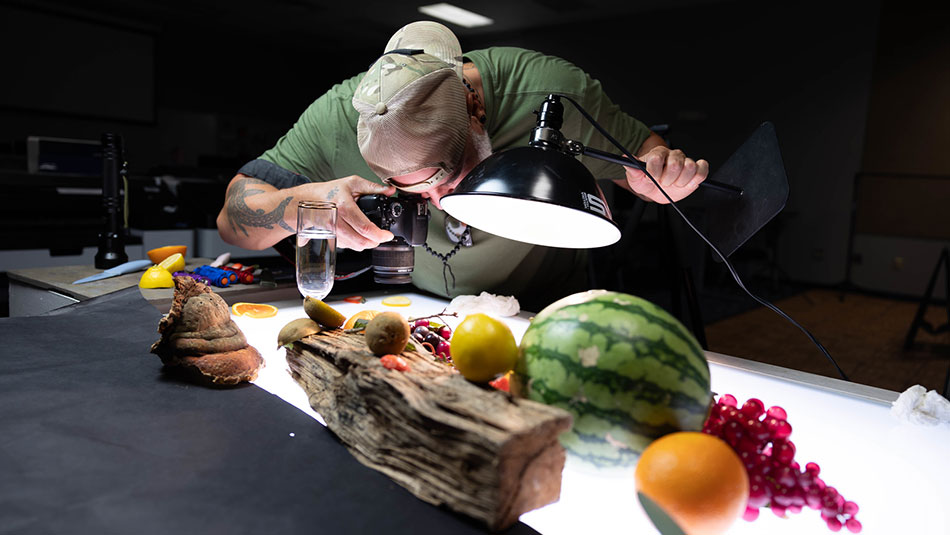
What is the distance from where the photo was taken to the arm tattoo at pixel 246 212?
64.2 inches

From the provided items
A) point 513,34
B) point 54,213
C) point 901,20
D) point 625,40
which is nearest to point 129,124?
point 54,213

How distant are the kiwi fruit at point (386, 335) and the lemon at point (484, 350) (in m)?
0.12

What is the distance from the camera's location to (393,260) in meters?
1.42

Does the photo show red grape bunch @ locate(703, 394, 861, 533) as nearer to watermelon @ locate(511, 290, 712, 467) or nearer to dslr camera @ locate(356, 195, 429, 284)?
watermelon @ locate(511, 290, 712, 467)

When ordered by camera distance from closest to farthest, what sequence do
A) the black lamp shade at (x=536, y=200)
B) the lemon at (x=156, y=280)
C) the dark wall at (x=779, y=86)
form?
1. the black lamp shade at (x=536, y=200)
2. the lemon at (x=156, y=280)
3. the dark wall at (x=779, y=86)

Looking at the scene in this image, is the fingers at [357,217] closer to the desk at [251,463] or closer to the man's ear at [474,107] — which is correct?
the man's ear at [474,107]

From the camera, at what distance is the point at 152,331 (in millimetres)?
1210

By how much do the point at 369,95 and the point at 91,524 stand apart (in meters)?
0.88

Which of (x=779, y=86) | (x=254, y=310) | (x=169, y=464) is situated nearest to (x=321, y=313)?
(x=169, y=464)

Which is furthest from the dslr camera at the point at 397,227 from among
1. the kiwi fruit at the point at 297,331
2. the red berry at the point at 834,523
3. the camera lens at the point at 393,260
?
the red berry at the point at 834,523

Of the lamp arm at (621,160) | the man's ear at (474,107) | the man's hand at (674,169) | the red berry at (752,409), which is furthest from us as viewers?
the man's ear at (474,107)

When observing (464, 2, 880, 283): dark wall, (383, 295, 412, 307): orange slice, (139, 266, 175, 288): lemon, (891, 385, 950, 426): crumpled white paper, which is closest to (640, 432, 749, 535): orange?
(891, 385, 950, 426): crumpled white paper

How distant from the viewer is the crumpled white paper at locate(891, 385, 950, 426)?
0.91 metres

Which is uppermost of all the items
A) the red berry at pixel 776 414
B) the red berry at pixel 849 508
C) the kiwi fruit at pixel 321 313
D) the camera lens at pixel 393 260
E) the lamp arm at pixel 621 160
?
the lamp arm at pixel 621 160
